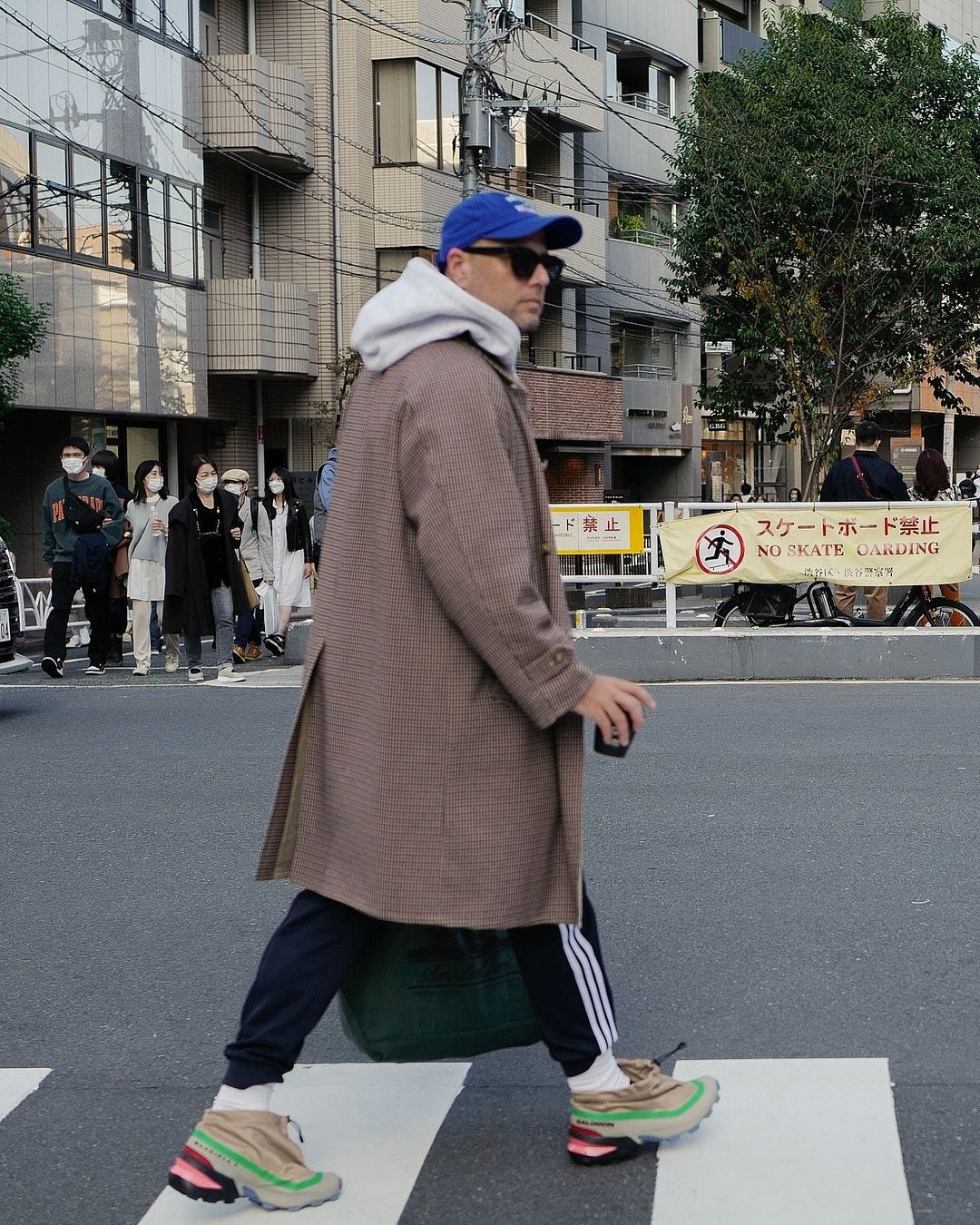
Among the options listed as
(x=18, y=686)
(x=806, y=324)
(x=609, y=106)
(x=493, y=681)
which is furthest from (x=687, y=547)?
(x=609, y=106)

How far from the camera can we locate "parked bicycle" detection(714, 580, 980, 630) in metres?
12.3

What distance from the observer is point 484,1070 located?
3.86 metres

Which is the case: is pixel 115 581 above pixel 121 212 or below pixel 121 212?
below

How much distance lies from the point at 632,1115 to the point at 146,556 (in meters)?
10.5

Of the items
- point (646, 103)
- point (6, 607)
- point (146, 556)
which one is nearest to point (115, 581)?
point (146, 556)

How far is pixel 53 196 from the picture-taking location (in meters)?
23.3

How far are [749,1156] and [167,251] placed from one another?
24707mm

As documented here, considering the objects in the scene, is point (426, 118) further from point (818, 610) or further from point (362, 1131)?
point (362, 1131)

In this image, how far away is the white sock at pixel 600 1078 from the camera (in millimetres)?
3219

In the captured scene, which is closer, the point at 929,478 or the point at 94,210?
the point at 929,478

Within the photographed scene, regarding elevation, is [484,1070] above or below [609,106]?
below

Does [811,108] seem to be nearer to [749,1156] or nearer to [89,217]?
[89,217]

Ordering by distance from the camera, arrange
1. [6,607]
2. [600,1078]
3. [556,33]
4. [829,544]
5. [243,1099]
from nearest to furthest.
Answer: [243,1099]
[600,1078]
[6,607]
[829,544]
[556,33]

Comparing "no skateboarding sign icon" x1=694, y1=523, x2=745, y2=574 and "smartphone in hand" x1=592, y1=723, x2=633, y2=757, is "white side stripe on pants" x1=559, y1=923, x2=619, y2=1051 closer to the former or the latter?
"smartphone in hand" x1=592, y1=723, x2=633, y2=757
